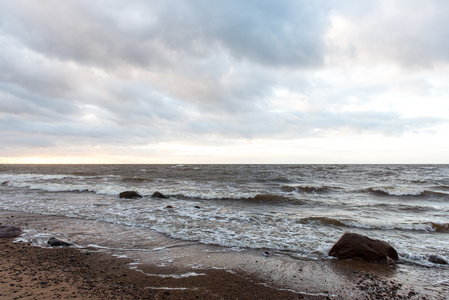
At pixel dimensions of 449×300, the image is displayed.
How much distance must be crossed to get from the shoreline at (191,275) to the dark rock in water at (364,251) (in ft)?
0.96

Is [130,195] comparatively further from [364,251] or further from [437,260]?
[437,260]

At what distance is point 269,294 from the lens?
4.30 m

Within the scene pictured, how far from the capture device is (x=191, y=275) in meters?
5.00

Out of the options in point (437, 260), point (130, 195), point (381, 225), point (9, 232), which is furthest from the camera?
point (130, 195)

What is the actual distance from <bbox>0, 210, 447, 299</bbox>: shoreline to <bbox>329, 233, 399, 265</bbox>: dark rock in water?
29 cm

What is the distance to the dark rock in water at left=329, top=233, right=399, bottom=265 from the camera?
6.14 m

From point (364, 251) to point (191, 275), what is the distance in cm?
459

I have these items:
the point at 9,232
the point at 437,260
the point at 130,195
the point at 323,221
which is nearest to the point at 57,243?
the point at 9,232

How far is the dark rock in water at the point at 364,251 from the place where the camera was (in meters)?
6.14

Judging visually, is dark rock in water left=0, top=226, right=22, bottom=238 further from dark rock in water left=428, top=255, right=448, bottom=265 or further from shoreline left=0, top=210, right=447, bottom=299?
dark rock in water left=428, top=255, right=448, bottom=265

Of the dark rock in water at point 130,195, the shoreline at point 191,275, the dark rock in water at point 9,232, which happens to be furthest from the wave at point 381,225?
the dark rock in water at point 130,195

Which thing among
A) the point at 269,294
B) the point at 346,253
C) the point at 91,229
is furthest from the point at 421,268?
the point at 91,229

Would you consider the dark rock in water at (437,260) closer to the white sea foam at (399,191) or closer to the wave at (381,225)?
the wave at (381,225)

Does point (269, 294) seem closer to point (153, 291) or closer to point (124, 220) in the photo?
point (153, 291)
